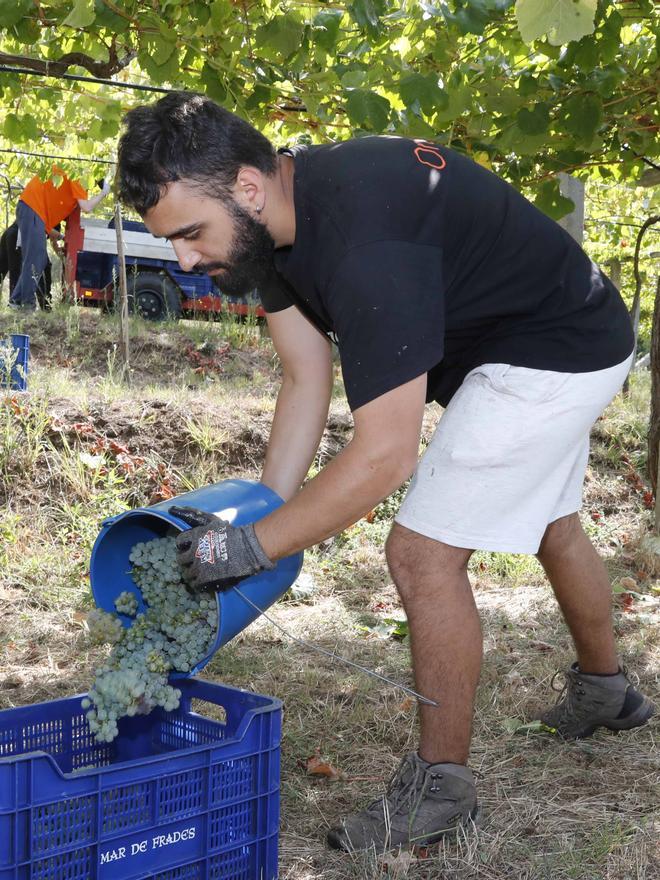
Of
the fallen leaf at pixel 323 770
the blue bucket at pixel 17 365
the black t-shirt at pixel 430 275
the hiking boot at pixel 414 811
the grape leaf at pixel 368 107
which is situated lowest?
the fallen leaf at pixel 323 770

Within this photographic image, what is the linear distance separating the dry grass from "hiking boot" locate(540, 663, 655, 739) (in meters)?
0.06

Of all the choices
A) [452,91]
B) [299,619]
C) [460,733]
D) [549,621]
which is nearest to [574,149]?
[452,91]

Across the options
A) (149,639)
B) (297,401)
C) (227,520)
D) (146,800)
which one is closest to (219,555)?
(227,520)

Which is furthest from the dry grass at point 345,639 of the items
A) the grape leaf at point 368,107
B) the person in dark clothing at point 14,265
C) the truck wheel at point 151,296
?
the truck wheel at point 151,296

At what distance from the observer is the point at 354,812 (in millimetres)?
2395

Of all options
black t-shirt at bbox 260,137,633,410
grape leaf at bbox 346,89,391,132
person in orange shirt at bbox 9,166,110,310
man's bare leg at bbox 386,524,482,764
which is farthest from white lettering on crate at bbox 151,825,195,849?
person in orange shirt at bbox 9,166,110,310

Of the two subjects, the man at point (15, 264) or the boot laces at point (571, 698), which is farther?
the man at point (15, 264)

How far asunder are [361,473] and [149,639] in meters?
0.63

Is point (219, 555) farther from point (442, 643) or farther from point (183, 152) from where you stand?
point (183, 152)

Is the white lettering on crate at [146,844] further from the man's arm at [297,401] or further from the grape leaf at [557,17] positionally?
the grape leaf at [557,17]

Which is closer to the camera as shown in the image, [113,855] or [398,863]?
[113,855]

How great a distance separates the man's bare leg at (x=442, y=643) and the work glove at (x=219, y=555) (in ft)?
1.24

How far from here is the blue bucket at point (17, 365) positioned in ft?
17.1

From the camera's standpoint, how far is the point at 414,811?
2174 mm
